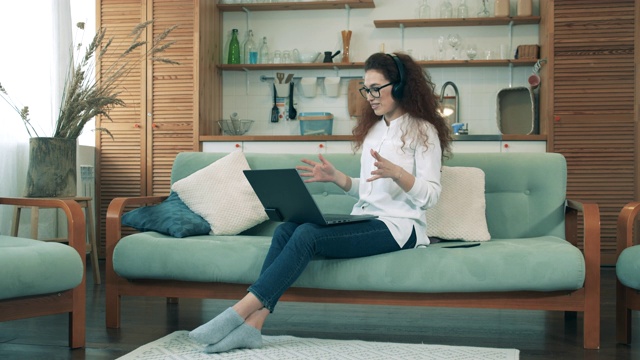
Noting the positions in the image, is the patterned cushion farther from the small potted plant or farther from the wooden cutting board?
the wooden cutting board

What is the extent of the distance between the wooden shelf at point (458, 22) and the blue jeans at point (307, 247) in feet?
11.7

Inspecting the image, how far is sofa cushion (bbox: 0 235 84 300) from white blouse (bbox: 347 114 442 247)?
1137 mm

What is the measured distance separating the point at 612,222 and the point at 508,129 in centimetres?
113

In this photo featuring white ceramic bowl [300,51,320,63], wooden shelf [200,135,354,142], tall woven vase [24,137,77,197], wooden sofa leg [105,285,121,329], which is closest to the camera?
wooden sofa leg [105,285,121,329]

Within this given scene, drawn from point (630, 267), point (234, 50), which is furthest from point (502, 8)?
point (630, 267)

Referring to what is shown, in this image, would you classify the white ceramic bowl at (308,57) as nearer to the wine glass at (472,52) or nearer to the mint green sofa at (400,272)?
the wine glass at (472,52)

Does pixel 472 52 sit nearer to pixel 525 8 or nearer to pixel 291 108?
pixel 525 8

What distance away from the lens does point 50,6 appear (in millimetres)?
5219

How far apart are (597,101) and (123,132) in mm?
3752

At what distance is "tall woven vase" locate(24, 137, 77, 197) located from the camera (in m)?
3.99

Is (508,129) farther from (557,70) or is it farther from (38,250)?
(38,250)

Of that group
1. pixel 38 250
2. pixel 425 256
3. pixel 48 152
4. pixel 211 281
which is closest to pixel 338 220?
pixel 425 256

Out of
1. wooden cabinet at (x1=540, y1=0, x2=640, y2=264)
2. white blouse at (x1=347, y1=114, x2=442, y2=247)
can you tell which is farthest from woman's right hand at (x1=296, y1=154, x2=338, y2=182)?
wooden cabinet at (x1=540, y1=0, x2=640, y2=264)

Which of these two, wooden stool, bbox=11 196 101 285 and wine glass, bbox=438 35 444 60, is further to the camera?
wine glass, bbox=438 35 444 60
